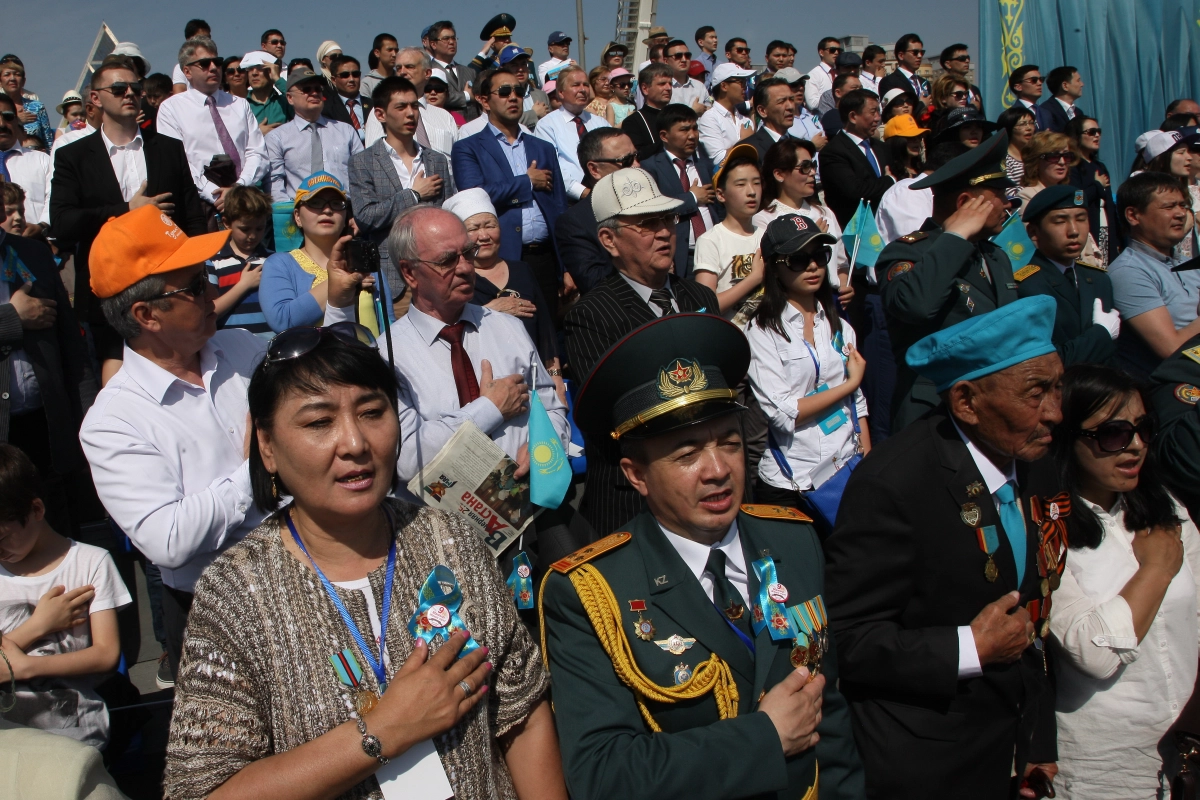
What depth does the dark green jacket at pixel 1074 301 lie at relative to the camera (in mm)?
4840

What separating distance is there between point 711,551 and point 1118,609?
5.25 feet

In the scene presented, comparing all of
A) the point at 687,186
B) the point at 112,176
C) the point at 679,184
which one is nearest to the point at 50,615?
the point at 112,176

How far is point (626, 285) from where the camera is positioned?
13.2ft

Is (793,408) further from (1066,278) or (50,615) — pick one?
(50,615)

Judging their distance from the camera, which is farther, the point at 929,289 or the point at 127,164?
the point at 127,164

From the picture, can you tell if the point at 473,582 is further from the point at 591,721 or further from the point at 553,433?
the point at 553,433

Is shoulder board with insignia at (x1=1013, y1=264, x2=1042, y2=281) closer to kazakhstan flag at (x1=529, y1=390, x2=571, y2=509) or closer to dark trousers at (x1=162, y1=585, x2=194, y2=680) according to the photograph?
kazakhstan flag at (x1=529, y1=390, x2=571, y2=509)

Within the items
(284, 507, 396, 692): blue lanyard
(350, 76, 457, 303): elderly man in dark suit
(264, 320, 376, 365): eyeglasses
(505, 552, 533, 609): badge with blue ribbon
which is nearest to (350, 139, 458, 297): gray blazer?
(350, 76, 457, 303): elderly man in dark suit

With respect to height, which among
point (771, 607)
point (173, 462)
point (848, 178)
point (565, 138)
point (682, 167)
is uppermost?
point (565, 138)

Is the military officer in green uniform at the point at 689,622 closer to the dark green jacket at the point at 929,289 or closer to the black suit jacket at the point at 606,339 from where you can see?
the black suit jacket at the point at 606,339

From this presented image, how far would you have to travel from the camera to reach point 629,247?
13.5 ft

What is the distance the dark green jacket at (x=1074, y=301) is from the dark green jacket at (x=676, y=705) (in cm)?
330

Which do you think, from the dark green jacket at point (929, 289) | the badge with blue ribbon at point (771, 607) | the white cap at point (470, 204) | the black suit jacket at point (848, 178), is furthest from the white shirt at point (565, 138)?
the badge with blue ribbon at point (771, 607)

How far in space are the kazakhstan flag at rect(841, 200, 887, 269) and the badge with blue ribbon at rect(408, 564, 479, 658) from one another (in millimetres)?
5089
